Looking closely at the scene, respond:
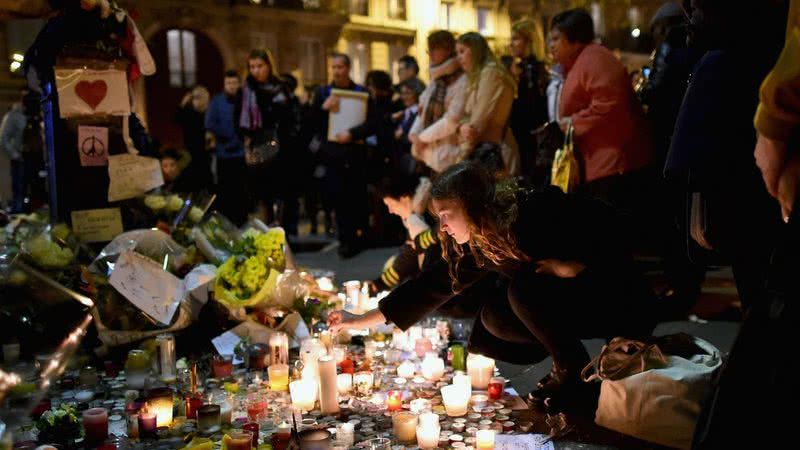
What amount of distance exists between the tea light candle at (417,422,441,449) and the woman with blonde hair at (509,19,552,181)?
2.83 metres

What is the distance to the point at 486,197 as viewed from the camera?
314 centimetres

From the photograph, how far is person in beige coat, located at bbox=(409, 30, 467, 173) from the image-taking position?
18.6 ft

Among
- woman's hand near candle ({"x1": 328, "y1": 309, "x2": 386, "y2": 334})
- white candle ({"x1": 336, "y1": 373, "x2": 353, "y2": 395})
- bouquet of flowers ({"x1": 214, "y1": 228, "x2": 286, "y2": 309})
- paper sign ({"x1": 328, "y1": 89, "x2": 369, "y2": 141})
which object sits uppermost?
Result: paper sign ({"x1": 328, "y1": 89, "x2": 369, "y2": 141})

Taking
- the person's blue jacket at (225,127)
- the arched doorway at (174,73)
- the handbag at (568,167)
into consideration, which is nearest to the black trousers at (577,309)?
the handbag at (568,167)

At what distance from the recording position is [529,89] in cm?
593

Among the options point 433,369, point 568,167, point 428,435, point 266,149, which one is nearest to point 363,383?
point 433,369

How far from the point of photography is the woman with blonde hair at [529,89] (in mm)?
5723

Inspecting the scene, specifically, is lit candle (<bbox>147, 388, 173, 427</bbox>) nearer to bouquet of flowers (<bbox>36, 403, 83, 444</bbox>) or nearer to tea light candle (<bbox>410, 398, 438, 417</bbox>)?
bouquet of flowers (<bbox>36, 403, 83, 444</bbox>)

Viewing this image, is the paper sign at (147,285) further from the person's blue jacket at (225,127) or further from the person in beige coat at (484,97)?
the person's blue jacket at (225,127)

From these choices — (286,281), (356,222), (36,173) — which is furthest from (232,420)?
(36,173)

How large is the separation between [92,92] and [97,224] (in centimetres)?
83

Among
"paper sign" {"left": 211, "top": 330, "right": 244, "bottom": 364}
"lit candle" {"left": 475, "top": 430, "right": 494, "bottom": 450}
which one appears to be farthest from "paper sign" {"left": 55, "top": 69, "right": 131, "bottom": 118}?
"lit candle" {"left": 475, "top": 430, "right": 494, "bottom": 450}

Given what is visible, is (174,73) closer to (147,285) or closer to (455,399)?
(147,285)

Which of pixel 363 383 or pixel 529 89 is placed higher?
pixel 529 89
